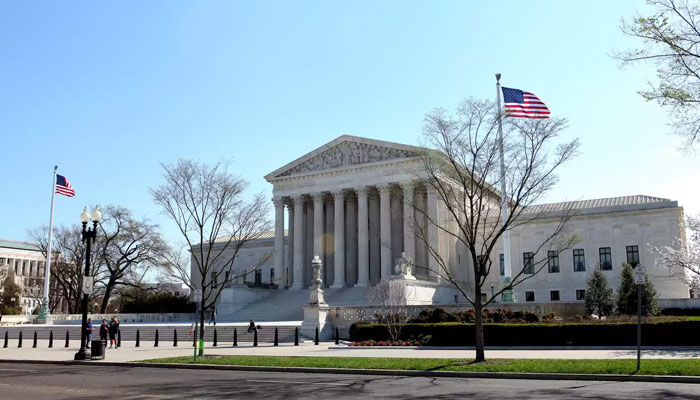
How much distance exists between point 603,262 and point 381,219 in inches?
851

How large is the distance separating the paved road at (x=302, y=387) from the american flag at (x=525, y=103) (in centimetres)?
2227

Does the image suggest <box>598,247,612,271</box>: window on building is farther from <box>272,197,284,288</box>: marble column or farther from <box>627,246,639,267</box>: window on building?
<box>272,197,284,288</box>: marble column

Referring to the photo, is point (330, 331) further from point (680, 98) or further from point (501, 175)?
point (680, 98)

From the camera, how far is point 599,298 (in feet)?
127

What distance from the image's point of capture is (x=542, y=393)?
13.3 metres

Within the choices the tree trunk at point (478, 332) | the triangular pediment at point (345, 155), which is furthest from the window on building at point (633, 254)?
the tree trunk at point (478, 332)

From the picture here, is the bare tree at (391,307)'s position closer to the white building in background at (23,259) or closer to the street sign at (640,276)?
the street sign at (640,276)

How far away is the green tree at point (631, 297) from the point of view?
37125 millimetres

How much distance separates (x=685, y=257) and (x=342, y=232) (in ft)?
102

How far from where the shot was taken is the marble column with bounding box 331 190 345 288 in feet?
204

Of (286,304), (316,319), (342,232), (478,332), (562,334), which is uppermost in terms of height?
(342,232)

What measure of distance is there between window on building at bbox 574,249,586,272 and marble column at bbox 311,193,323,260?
25.8m

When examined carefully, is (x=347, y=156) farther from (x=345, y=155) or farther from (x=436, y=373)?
(x=436, y=373)

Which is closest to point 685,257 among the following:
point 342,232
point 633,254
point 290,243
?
point 633,254
